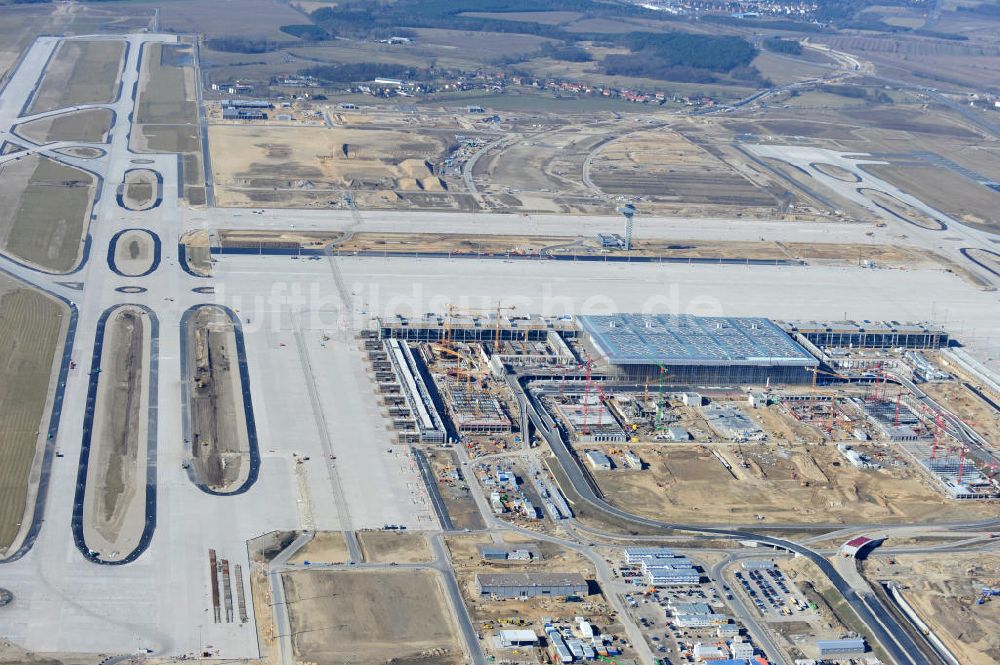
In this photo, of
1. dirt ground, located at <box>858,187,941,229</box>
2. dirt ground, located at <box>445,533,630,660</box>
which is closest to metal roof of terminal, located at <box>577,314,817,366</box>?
dirt ground, located at <box>445,533,630,660</box>

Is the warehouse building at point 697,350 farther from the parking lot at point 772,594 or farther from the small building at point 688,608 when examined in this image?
the small building at point 688,608

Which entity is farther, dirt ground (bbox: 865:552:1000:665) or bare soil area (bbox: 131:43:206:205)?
bare soil area (bbox: 131:43:206:205)

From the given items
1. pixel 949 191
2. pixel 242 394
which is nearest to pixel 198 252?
pixel 242 394

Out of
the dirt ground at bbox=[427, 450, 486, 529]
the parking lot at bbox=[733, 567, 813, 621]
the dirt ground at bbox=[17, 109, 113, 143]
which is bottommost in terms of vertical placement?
the parking lot at bbox=[733, 567, 813, 621]

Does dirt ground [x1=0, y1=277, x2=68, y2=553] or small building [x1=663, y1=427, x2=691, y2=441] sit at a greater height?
dirt ground [x1=0, y1=277, x2=68, y2=553]

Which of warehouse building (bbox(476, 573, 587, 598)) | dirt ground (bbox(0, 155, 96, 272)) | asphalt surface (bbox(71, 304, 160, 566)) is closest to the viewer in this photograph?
warehouse building (bbox(476, 573, 587, 598))

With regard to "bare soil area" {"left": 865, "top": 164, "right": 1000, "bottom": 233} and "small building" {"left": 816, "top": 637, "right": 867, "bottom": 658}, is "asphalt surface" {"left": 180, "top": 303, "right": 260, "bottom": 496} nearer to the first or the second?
"small building" {"left": 816, "top": 637, "right": 867, "bottom": 658}

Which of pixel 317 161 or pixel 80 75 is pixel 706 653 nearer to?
pixel 317 161
